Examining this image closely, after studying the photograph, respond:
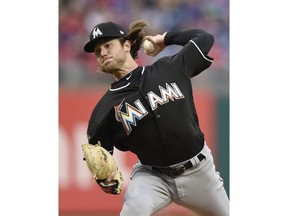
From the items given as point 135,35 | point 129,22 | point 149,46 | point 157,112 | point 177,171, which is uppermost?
point 129,22

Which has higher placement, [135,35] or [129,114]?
[135,35]

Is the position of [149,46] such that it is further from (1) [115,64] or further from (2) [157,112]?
(2) [157,112]

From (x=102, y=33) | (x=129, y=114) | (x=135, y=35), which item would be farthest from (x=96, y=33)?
(x=129, y=114)

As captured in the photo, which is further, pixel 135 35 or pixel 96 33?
pixel 135 35

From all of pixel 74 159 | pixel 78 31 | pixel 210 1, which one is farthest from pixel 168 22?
pixel 74 159

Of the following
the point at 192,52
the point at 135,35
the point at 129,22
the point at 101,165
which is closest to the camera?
the point at 101,165

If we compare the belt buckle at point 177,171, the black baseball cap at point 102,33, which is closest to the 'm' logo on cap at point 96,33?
the black baseball cap at point 102,33
